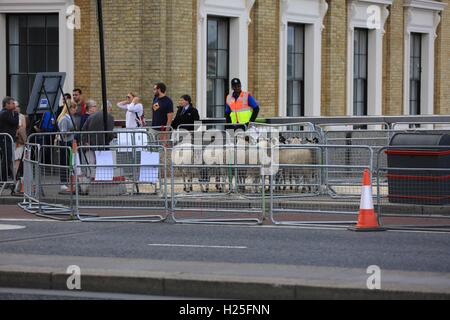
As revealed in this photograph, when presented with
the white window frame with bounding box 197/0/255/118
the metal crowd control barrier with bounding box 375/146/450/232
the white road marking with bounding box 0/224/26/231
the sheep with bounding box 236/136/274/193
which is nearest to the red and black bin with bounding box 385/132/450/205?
the metal crowd control barrier with bounding box 375/146/450/232

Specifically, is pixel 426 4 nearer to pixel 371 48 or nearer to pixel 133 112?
pixel 371 48

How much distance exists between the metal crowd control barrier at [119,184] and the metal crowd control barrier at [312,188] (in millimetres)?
1632

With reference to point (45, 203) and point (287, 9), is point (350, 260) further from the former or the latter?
point (287, 9)

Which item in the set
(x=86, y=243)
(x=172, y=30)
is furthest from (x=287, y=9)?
(x=86, y=243)

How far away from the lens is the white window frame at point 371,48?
3306 cm

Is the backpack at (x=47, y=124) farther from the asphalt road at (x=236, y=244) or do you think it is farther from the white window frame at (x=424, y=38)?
the white window frame at (x=424, y=38)

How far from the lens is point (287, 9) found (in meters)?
30.1

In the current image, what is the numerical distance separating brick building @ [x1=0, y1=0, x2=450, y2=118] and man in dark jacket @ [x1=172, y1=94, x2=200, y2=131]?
2.20 m

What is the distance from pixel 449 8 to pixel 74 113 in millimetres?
17305

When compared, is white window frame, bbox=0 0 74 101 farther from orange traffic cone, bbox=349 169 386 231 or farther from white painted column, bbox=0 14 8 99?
orange traffic cone, bbox=349 169 386 231

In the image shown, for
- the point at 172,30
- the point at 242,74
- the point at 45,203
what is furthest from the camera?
the point at 242,74

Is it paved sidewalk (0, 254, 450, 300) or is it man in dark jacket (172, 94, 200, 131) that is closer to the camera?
paved sidewalk (0, 254, 450, 300)

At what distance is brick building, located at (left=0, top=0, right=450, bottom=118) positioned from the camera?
26.5m

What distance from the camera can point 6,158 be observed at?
71.6 ft
